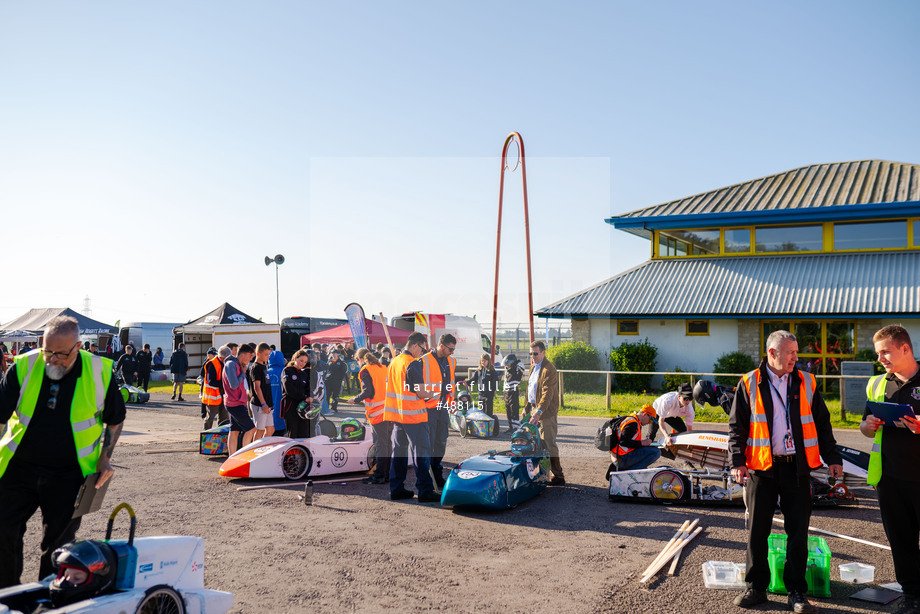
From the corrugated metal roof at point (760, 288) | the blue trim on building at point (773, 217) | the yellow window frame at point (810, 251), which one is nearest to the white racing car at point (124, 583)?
the corrugated metal roof at point (760, 288)

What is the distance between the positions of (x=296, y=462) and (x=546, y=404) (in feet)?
12.0

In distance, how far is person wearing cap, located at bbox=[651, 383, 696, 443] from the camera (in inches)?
365

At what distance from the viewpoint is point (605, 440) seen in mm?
8938

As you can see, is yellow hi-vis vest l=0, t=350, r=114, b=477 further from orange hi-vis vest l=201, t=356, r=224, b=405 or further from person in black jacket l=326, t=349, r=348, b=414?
person in black jacket l=326, t=349, r=348, b=414

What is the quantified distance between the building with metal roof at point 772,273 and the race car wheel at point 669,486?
13443 millimetres

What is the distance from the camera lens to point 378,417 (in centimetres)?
970

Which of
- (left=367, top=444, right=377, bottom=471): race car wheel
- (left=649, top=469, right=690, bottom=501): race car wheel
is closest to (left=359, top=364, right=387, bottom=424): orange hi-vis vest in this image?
(left=367, top=444, right=377, bottom=471): race car wheel

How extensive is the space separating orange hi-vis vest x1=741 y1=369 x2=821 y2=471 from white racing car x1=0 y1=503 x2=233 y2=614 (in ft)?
12.5

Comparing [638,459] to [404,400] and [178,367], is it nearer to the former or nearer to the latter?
[404,400]

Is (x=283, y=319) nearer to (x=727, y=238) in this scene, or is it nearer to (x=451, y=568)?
(x=727, y=238)

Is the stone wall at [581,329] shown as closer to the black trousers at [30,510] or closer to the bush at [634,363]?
the bush at [634,363]

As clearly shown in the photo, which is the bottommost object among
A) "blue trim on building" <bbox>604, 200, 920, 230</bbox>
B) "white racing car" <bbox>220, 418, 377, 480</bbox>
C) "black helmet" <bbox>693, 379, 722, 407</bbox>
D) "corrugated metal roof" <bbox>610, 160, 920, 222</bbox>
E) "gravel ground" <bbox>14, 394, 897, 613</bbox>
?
"gravel ground" <bbox>14, 394, 897, 613</bbox>

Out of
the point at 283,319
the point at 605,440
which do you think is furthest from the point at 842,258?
the point at 283,319

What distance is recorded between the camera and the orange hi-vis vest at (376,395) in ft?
31.9
